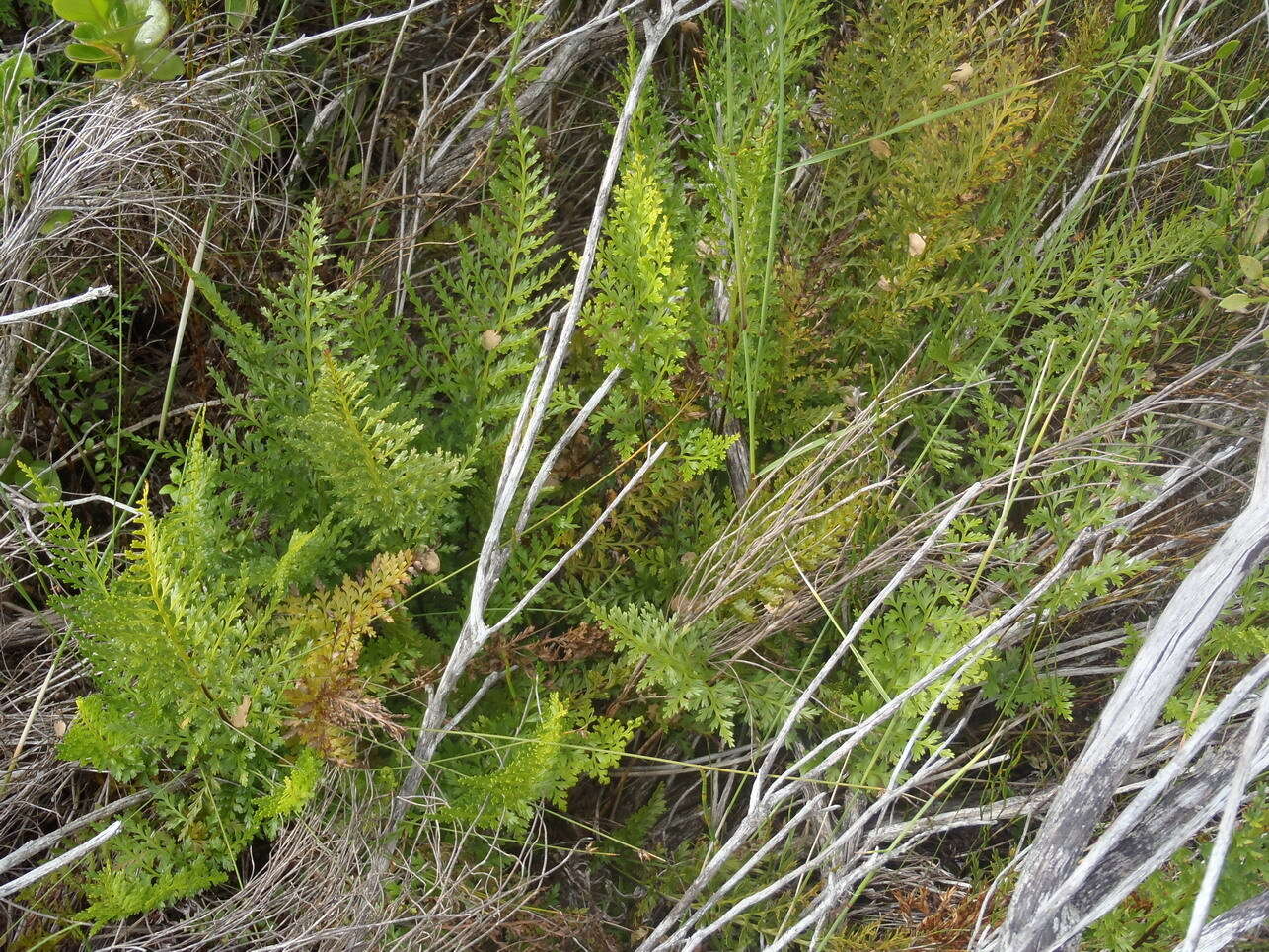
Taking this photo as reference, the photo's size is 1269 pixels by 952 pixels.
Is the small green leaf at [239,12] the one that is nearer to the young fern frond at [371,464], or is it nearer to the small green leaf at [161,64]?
the small green leaf at [161,64]

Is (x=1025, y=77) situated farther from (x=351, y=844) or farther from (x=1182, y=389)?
(x=351, y=844)

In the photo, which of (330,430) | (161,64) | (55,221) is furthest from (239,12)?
(330,430)

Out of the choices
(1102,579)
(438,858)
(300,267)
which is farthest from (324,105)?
(1102,579)

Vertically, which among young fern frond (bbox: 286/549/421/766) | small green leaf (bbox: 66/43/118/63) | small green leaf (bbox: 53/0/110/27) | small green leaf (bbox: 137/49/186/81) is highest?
small green leaf (bbox: 53/0/110/27)

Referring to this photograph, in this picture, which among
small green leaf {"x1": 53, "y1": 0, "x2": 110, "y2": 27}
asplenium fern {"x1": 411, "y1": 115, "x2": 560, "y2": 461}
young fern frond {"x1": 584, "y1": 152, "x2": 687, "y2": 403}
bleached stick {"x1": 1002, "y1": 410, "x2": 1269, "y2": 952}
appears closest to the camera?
bleached stick {"x1": 1002, "y1": 410, "x2": 1269, "y2": 952}

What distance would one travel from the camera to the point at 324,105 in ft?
5.53

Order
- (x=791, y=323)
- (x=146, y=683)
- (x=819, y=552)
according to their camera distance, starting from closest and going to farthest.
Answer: (x=146, y=683)
(x=819, y=552)
(x=791, y=323)

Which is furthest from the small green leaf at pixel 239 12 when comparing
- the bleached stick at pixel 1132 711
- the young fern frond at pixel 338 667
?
the bleached stick at pixel 1132 711

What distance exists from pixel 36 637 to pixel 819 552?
1101 millimetres

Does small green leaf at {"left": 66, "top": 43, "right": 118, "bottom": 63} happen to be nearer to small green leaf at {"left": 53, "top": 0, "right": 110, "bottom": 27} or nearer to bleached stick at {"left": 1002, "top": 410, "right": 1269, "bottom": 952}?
small green leaf at {"left": 53, "top": 0, "right": 110, "bottom": 27}

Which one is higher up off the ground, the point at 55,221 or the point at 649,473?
the point at 55,221

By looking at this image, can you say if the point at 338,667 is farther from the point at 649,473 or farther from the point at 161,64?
the point at 161,64

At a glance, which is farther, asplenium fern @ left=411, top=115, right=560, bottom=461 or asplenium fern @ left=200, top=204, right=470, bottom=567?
asplenium fern @ left=411, top=115, right=560, bottom=461

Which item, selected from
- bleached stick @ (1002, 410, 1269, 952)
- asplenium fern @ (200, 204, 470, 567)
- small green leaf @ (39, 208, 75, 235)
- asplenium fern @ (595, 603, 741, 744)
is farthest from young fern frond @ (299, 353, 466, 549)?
bleached stick @ (1002, 410, 1269, 952)
